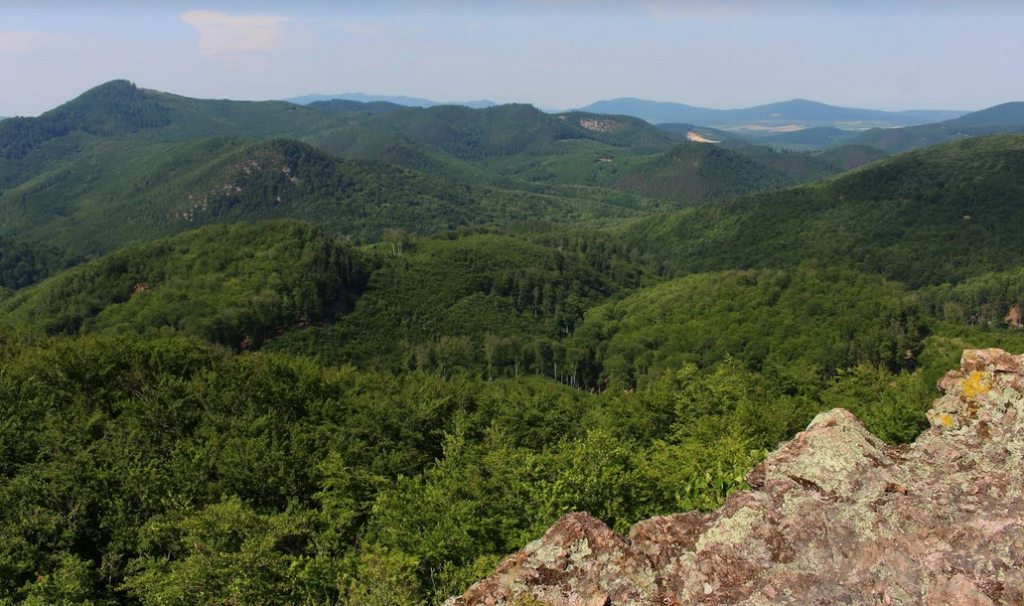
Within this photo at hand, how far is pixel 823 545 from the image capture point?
1828 cm

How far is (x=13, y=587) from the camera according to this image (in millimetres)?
26906

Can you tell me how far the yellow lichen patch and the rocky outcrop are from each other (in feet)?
14.6

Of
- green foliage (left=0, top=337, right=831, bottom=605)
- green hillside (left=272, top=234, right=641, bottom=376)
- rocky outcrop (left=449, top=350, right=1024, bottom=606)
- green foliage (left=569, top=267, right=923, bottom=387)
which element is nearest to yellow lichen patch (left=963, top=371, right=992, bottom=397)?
rocky outcrop (left=449, top=350, right=1024, bottom=606)

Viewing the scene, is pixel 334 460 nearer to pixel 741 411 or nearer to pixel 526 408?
pixel 526 408

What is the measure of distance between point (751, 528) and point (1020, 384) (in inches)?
639

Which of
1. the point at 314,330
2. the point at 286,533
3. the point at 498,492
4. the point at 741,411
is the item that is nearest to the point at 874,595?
the point at 498,492

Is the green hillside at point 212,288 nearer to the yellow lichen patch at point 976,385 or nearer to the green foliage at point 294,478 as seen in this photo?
the green foliage at point 294,478

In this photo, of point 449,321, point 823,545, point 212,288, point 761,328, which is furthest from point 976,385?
point 212,288

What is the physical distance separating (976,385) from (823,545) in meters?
15.0

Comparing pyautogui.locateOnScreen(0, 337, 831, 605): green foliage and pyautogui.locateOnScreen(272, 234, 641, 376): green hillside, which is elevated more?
pyautogui.locateOnScreen(0, 337, 831, 605): green foliage

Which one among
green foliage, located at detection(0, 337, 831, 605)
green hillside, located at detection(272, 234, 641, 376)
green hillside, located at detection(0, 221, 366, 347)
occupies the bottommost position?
green hillside, located at detection(272, 234, 641, 376)

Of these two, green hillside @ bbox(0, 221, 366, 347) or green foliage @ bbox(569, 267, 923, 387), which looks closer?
green foliage @ bbox(569, 267, 923, 387)

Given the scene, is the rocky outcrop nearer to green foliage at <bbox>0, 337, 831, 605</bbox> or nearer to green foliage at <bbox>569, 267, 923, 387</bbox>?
green foliage at <bbox>0, 337, 831, 605</bbox>

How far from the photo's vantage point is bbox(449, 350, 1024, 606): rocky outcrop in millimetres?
17000
